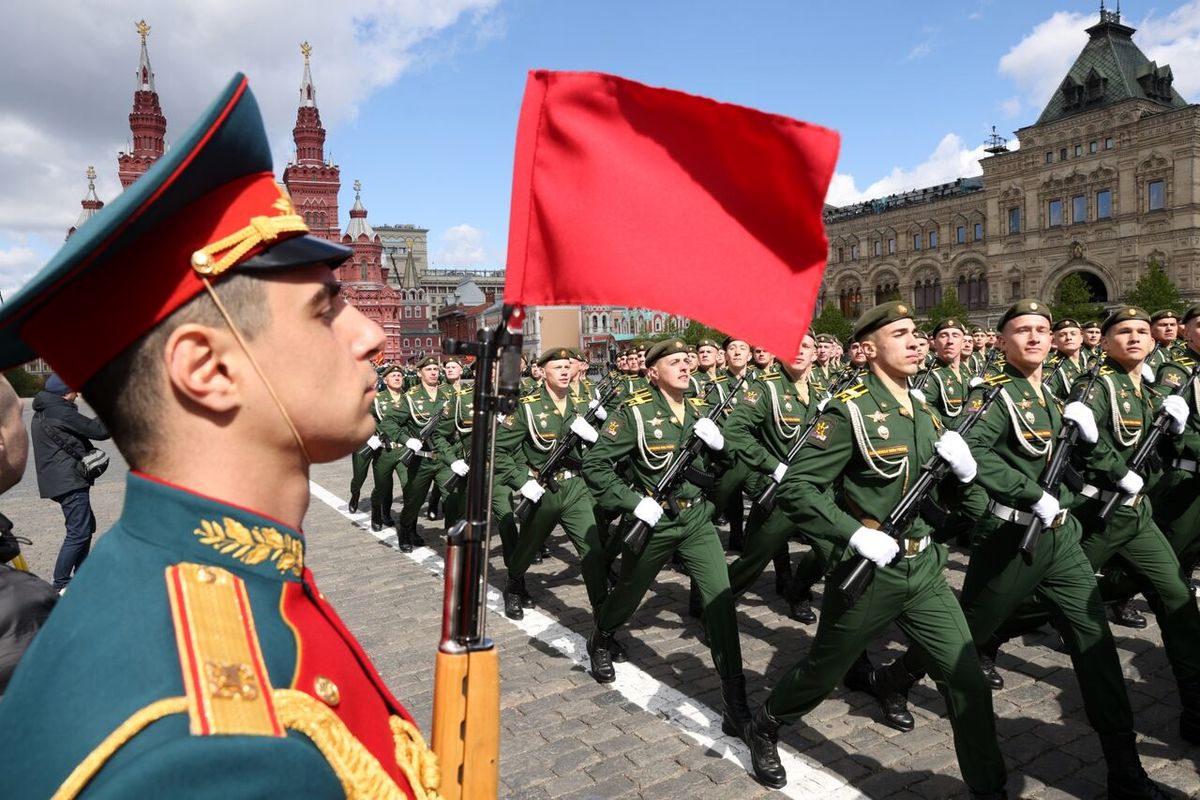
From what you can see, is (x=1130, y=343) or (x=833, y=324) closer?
(x=1130, y=343)

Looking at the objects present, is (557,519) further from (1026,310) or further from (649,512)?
(1026,310)

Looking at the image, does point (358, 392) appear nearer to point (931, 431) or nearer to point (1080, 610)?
point (931, 431)

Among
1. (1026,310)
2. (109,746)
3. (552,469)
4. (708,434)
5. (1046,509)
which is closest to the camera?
(109,746)

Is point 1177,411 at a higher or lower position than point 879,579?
higher

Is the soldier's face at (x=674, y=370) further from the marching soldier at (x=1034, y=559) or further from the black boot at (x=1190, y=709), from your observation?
the black boot at (x=1190, y=709)

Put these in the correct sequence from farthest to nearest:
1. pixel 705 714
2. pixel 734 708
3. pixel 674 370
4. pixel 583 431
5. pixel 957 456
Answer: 1. pixel 583 431
2. pixel 674 370
3. pixel 705 714
4. pixel 734 708
5. pixel 957 456

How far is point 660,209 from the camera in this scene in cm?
194

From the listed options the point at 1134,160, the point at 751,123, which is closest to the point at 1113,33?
the point at 1134,160

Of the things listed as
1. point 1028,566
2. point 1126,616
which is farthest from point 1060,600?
point 1126,616

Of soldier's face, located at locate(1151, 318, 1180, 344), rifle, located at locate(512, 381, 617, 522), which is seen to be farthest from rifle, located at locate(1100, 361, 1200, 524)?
soldier's face, located at locate(1151, 318, 1180, 344)

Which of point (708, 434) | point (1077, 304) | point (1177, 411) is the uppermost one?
point (1077, 304)

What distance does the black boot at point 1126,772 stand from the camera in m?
3.74

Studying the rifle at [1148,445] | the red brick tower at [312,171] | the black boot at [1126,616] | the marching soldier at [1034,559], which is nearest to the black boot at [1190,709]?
the marching soldier at [1034,559]

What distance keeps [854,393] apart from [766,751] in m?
2.00
